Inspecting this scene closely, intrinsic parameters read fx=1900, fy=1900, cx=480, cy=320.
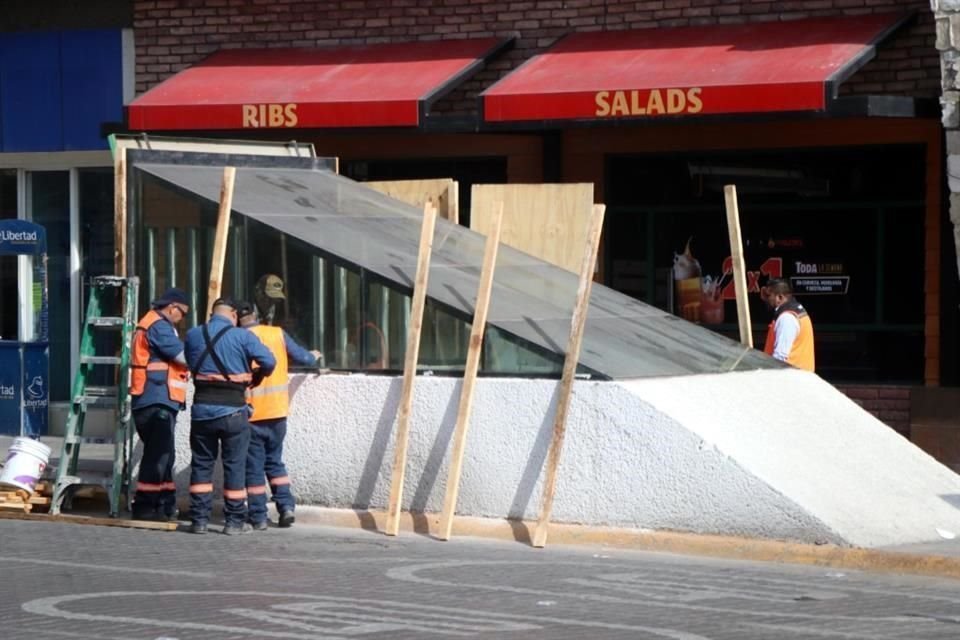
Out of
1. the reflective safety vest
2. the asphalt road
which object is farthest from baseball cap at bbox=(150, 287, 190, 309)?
the asphalt road

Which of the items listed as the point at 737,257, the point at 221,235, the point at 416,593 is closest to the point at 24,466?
the point at 221,235

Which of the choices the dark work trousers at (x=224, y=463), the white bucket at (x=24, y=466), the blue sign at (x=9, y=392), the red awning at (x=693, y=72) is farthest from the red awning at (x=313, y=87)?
the dark work trousers at (x=224, y=463)

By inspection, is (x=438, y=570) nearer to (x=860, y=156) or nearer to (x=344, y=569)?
(x=344, y=569)

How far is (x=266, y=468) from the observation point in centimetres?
1295

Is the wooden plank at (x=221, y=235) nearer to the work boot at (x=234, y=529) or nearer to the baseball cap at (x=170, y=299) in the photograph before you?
the baseball cap at (x=170, y=299)

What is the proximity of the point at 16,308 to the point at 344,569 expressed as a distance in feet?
33.0

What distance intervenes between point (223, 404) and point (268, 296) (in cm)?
159

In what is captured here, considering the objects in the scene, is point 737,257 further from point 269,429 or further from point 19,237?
point 19,237

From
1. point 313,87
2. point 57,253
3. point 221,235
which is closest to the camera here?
point 221,235

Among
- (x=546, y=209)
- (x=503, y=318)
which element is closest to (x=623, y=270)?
(x=546, y=209)

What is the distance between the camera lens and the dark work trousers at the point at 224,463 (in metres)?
12.5

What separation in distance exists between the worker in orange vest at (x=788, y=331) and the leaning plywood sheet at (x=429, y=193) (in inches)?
A: 104

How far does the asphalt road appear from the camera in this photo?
9.06 m

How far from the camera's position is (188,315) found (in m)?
14.1
